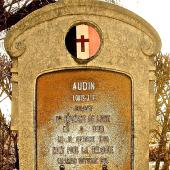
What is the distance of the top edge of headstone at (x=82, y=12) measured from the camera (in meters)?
5.99

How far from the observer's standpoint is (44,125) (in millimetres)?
6059

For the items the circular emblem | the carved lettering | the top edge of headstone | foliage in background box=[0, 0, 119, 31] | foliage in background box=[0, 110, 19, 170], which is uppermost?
foliage in background box=[0, 0, 119, 31]

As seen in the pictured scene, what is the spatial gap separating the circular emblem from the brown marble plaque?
20 centimetres

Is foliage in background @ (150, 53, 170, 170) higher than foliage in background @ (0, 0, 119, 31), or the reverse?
foliage in background @ (0, 0, 119, 31)

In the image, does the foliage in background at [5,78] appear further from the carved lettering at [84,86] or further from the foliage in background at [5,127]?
the carved lettering at [84,86]

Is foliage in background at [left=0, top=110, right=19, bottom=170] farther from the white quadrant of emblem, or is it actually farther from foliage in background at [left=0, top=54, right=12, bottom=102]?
the white quadrant of emblem

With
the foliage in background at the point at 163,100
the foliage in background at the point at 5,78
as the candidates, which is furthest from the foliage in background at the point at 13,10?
the foliage in background at the point at 163,100

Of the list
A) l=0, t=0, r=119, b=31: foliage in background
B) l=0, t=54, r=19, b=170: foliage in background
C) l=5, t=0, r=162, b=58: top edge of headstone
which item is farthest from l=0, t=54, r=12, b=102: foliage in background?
l=5, t=0, r=162, b=58: top edge of headstone

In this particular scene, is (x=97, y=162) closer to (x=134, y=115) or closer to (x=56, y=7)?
(x=134, y=115)

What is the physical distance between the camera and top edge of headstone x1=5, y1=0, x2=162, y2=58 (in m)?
5.99

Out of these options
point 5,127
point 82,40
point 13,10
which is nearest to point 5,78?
point 5,127

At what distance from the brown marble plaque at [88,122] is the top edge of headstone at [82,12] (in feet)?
2.16

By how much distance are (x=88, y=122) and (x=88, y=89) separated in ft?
1.40

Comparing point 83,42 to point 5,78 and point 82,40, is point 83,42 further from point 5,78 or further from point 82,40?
point 5,78
